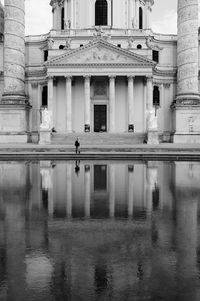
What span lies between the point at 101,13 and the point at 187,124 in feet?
71.1

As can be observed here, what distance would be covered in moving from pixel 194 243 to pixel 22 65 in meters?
47.1

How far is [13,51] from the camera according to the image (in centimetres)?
4944

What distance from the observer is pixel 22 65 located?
50.7 meters

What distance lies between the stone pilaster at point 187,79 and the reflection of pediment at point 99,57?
503cm

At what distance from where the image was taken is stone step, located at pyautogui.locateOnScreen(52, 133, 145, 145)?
42438 mm

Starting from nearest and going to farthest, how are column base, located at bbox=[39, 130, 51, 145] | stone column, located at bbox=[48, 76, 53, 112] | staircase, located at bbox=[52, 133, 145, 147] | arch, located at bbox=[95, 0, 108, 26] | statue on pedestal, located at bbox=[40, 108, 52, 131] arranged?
column base, located at bbox=[39, 130, 51, 145] → statue on pedestal, located at bbox=[40, 108, 52, 131] → staircase, located at bbox=[52, 133, 145, 147] → stone column, located at bbox=[48, 76, 53, 112] → arch, located at bbox=[95, 0, 108, 26]

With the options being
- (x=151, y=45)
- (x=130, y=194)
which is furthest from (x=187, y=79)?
→ (x=130, y=194)

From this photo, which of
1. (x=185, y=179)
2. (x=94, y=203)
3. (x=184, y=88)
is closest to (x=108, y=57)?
(x=184, y=88)

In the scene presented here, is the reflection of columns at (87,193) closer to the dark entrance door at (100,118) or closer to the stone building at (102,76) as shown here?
the stone building at (102,76)

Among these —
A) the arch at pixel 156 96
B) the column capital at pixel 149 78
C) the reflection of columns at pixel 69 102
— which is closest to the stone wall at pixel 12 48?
the reflection of columns at pixel 69 102

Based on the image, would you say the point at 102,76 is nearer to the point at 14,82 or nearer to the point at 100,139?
the point at 100,139

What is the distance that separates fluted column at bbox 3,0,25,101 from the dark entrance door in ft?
31.4

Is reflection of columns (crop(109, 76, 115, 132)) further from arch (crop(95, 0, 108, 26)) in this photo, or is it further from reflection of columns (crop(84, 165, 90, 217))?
reflection of columns (crop(84, 165, 90, 217))

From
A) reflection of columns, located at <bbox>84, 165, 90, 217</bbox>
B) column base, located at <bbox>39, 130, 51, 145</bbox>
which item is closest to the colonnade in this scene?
column base, located at <bbox>39, 130, 51, 145</bbox>
